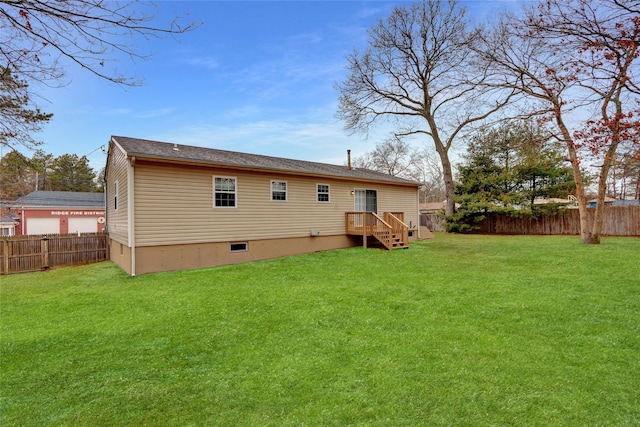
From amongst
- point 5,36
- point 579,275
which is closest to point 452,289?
point 579,275

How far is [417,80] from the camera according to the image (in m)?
21.0

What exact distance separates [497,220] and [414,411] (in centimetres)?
2071

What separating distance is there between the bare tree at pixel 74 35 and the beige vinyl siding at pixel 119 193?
6.14m

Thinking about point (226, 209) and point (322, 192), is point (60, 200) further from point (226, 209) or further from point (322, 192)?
point (322, 192)

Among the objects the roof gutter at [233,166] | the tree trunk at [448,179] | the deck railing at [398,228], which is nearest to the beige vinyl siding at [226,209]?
the roof gutter at [233,166]

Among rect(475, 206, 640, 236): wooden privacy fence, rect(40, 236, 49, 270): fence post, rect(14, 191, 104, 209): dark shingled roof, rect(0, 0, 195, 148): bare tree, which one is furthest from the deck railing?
rect(14, 191, 104, 209): dark shingled roof

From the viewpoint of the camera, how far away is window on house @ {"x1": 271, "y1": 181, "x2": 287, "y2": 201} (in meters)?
11.0

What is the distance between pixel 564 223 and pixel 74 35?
21977mm

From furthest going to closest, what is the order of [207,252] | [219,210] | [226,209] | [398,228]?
[398,228] → [226,209] → [219,210] → [207,252]

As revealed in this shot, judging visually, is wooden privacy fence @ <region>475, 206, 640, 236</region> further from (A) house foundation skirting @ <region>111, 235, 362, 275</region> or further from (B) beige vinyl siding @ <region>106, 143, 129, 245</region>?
(B) beige vinyl siding @ <region>106, 143, 129, 245</region>

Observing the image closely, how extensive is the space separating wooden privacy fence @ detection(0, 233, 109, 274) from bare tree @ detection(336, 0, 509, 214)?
16.9m

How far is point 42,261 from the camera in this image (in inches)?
402

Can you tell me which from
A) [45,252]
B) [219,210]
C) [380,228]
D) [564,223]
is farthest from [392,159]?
[45,252]

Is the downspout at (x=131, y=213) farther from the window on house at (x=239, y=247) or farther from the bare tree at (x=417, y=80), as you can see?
the bare tree at (x=417, y=80)
